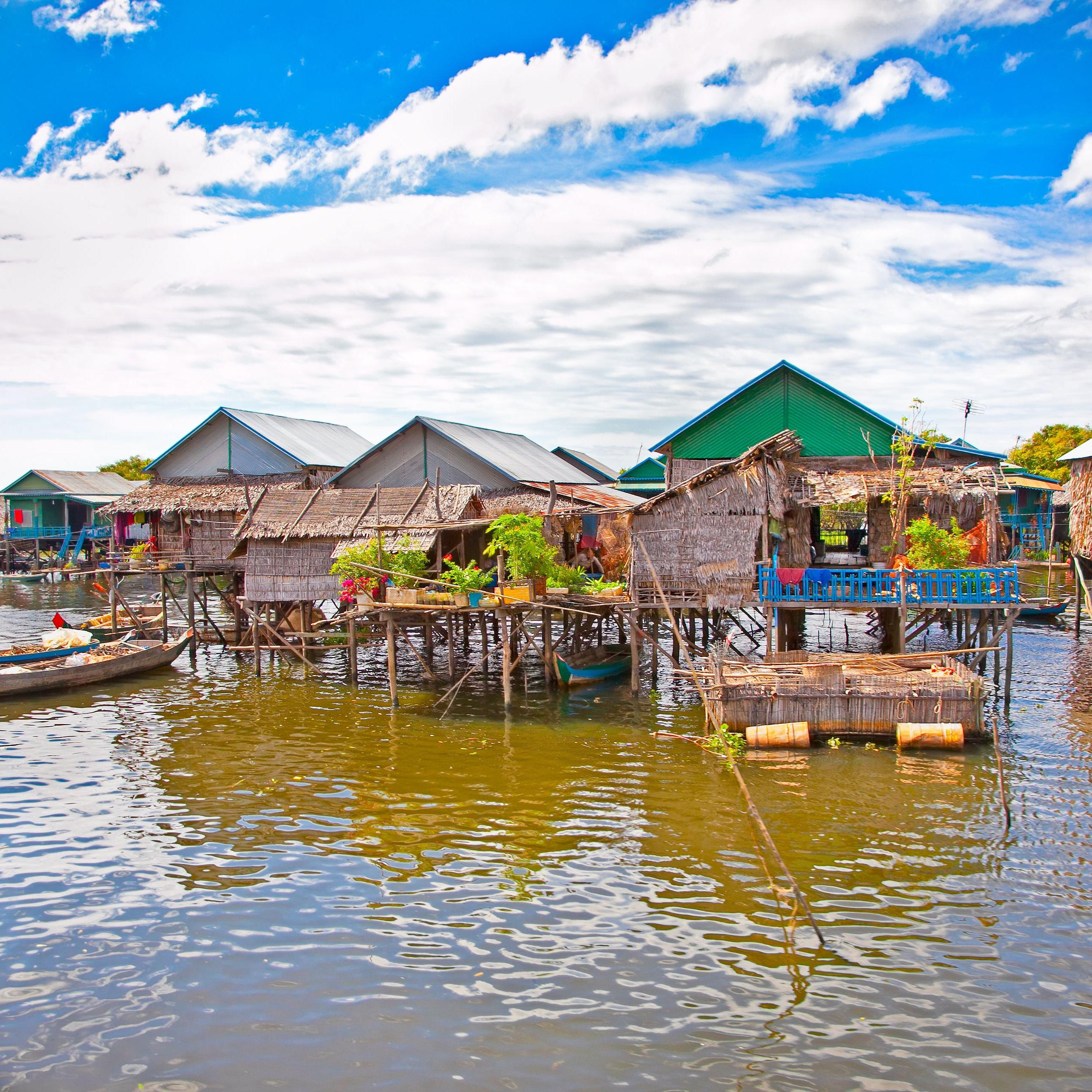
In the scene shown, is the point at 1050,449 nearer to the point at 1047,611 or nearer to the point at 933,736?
the point at 1047,611

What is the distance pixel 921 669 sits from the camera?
1955cm

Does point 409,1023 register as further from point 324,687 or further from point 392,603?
point 324,687

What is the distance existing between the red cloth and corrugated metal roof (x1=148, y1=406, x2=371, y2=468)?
17.1 metres

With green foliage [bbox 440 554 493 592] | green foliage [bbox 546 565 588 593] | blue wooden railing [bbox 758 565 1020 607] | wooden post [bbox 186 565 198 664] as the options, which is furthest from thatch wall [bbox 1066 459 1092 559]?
wooden post [bbox 186 565 198 664]

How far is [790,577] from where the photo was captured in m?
20.0

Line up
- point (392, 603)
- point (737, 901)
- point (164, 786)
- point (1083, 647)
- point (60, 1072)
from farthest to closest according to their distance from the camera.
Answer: point (1083, 647) < point (392, 603) < point (164, 786) < point (737, 901) < point (60, 1072)

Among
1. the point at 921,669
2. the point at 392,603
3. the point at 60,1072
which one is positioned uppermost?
the point at 392,603

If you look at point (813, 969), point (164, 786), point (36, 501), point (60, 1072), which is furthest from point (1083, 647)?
point (36, 501)

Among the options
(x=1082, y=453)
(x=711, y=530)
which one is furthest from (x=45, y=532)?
(x=1082, y=453)

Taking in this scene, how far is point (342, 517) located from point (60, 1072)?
61.6ft

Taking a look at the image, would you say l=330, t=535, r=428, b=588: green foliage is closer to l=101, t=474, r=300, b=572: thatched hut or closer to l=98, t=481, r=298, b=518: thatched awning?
l=101, t=474, r=300, b=572: thatched hut

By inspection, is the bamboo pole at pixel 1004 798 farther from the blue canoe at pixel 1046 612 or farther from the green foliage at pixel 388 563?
the blue canoe at pixel 1046 612

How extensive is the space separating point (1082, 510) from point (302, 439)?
30331mm

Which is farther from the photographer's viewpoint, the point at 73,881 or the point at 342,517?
the point at 342,517
